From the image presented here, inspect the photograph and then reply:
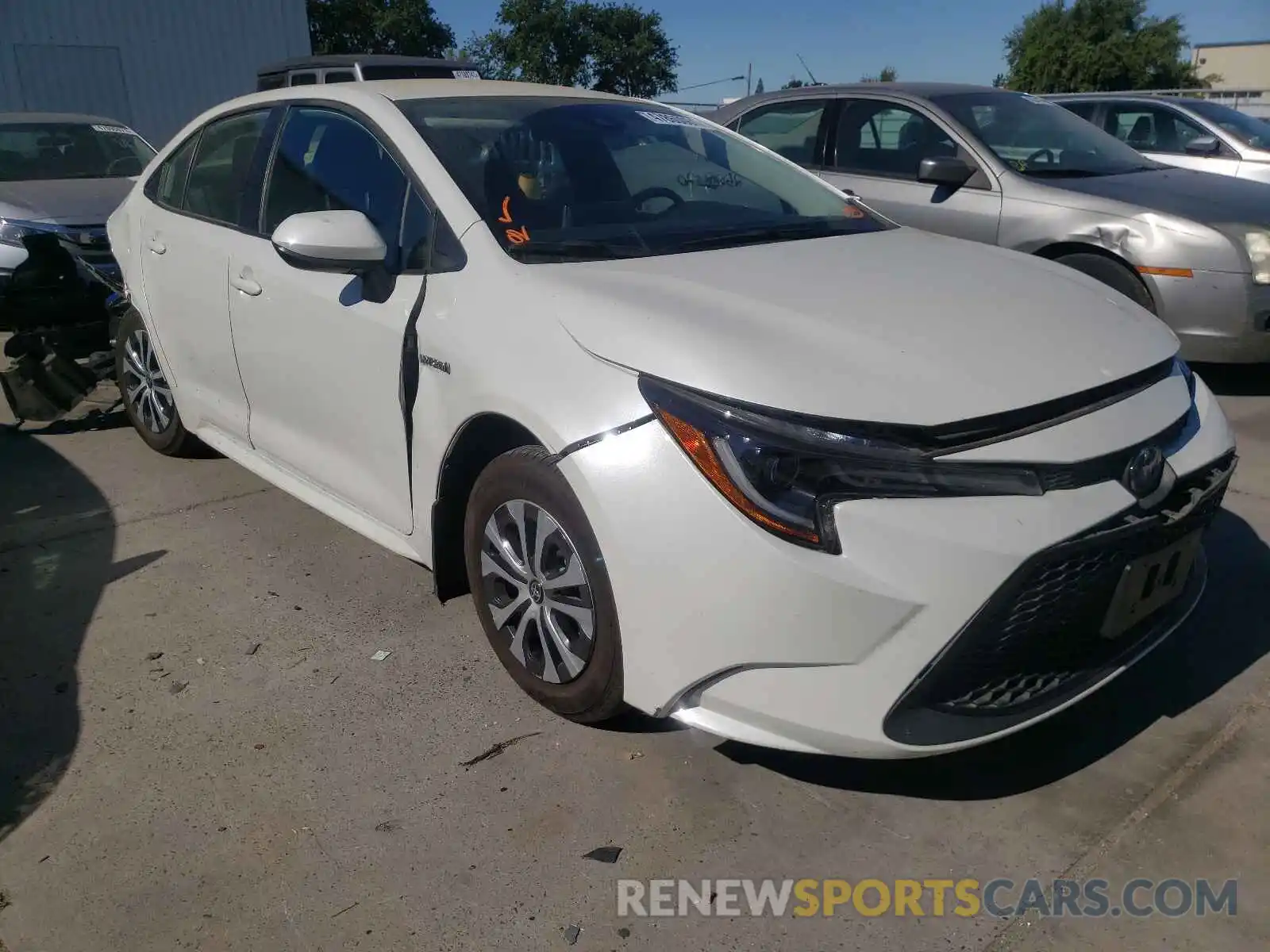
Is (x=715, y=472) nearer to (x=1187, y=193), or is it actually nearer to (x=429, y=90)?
(x=429, y=90)

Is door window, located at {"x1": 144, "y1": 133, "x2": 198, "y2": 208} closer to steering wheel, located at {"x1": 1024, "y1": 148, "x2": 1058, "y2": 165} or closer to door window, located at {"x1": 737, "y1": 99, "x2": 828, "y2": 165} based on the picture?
door window, located at {"x1": 737, "y1": 99, "x2": 828, "y2": 165}

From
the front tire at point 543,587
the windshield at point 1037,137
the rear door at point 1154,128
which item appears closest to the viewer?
the front tire at point 543,587

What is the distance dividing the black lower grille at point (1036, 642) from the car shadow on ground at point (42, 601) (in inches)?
84.7

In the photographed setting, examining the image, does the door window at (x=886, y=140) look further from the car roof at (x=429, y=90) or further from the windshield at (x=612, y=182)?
the car roof at (x=429, y=90)

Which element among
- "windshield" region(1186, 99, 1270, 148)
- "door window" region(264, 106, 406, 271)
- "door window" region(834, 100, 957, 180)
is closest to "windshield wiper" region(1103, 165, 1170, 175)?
"door window" region(834, 100, 957, 180)

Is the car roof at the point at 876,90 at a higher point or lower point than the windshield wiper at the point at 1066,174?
higher

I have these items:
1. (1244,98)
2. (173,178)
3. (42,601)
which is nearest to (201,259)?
(173,178)

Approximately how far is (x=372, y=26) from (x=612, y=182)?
162 feet

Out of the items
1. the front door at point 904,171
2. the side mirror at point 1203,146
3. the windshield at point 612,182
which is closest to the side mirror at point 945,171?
the front door at point 904,171

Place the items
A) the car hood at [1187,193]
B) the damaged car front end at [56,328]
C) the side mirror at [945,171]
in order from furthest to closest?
the side mirror at [945,171] < the car hood at [1187,193] < the damaged car front end at [56,328]

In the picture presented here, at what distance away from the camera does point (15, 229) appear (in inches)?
285

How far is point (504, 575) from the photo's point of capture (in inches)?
110

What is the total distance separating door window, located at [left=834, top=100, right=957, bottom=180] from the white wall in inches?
670

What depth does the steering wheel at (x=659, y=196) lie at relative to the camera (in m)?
3.22
